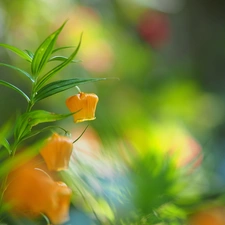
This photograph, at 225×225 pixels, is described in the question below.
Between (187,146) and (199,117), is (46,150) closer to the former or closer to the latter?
(187,146)

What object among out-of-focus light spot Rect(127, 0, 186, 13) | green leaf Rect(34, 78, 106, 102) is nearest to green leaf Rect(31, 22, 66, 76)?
green leaf Rect(34, 78, 106, 102)

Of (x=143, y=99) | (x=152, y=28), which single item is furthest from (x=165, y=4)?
(x=143, y=99)

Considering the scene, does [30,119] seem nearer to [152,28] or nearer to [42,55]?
[42,55]

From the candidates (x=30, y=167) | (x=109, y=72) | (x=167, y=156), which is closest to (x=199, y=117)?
(x=109, y=72)

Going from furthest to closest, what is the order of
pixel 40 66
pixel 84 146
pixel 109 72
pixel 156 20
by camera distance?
pixel 156 20 → pixel 109 72 → pixel 84 146 → pixel 40 66

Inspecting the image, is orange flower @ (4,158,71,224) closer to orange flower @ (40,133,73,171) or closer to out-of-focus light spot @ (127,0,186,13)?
orange flower @ (40,133,73,171)

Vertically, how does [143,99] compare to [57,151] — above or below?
below
